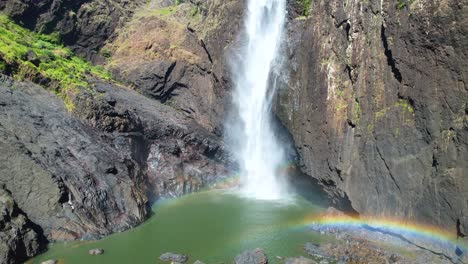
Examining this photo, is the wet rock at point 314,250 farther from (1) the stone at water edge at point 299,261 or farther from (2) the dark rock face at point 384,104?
(2) the dark rock face at point 384,104

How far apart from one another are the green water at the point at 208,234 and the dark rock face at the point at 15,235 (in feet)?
2.56

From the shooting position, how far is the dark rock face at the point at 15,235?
74.2 feet

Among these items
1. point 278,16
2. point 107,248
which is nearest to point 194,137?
point 278,16

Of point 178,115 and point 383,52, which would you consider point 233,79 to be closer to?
point 178,115

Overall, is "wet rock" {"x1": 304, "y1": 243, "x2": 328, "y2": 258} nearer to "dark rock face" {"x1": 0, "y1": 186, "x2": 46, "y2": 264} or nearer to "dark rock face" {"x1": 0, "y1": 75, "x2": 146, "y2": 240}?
"dark rock face" {"x1": 0, "y1": 75, "x2": 146, "y2": 240}

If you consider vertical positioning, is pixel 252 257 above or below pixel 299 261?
below

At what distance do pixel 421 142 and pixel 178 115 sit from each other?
27556 millimetres

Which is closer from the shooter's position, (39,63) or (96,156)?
(96,156)

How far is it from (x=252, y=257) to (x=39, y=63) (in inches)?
1094

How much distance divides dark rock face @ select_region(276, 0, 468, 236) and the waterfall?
17.5 ft

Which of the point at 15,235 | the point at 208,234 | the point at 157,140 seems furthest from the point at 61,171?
the point at 157,140

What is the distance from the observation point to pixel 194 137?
44812mm

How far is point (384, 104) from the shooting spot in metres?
27.8

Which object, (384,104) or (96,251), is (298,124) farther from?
(96,251)
